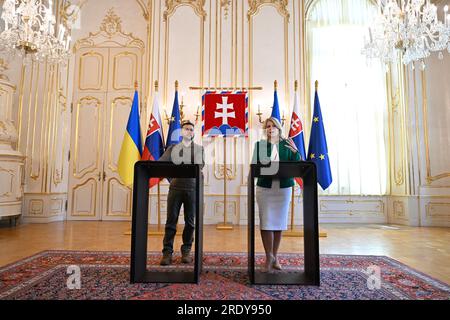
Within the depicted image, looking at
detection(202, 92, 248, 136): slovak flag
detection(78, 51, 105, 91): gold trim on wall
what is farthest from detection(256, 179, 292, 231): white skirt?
detection(78, 51, 105, 91): gold trim on wall

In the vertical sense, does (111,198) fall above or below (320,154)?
below

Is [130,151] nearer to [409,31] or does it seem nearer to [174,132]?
[174,132]

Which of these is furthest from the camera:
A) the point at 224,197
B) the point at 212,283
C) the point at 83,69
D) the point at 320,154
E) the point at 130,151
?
the point at 83,69

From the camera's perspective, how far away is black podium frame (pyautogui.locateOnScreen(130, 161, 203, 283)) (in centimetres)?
206

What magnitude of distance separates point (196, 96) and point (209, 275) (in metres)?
3.92

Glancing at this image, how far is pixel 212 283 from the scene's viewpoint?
6.78 ft

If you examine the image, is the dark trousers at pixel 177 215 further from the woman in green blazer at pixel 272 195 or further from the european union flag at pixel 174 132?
the european union flag at pixel 174 132

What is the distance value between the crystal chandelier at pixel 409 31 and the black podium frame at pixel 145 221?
3.46 m

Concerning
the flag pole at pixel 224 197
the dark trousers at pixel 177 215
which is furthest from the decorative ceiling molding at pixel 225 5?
the dark trousers at pixel 177 215

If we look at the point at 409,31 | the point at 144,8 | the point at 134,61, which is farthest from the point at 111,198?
the point at 409,31

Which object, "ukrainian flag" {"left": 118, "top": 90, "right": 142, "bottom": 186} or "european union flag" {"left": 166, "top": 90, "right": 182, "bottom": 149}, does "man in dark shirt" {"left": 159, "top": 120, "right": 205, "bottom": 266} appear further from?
"european union flag" {"left": 166, "top": 90, "right": 182, "bottom": 149}

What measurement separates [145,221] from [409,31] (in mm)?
3991

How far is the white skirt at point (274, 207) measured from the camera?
7.61 ft

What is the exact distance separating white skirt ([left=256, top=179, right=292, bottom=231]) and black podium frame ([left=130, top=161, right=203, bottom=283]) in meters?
0.52
